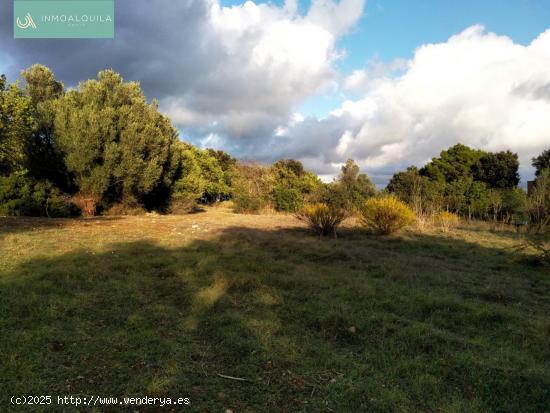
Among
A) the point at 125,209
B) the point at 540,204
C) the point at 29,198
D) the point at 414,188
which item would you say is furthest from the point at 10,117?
the point at 414,188

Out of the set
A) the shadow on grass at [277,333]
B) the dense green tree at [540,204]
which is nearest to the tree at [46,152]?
the shadow on grass at [277,333]

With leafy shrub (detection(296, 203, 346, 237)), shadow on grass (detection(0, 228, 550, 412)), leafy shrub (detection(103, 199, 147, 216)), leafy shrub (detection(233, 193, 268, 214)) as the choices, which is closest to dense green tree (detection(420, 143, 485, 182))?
leafy shrub (detection(233, 193, 268, 214))

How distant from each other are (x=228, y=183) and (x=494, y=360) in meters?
36.9

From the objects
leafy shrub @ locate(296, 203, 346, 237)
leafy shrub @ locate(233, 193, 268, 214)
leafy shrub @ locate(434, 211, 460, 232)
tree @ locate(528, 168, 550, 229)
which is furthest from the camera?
leafy shrub @ locate(233, 193, 268, 214)

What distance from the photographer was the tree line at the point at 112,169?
14930 millimetres

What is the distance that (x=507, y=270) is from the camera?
8.22m

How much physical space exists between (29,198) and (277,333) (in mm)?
14817

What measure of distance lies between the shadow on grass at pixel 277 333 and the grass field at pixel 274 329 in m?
0.02

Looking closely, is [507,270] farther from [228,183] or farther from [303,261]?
[228,183]

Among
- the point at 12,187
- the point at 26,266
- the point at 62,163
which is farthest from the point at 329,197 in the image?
the point at 26,266

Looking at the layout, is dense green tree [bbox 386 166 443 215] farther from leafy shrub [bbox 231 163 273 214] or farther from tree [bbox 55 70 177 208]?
tree [bbox 55 70 177 208]

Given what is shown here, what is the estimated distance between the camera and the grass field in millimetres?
3199

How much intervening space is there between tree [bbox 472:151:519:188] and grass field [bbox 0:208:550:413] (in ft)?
81.2

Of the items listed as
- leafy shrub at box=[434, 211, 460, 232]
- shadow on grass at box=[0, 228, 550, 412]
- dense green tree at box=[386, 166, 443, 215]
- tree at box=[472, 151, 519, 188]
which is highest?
tree at box=[472, 151, 519, 188]
